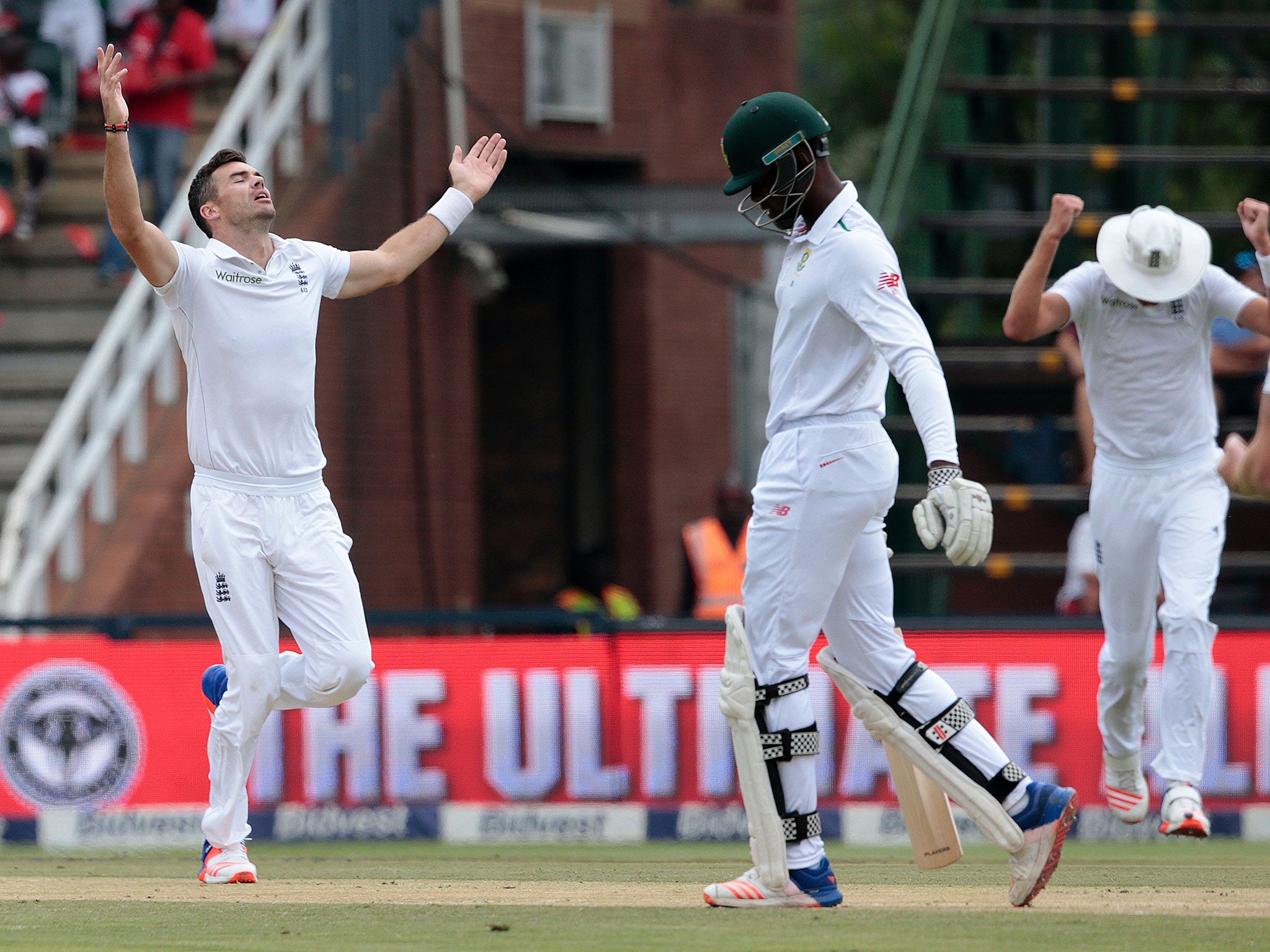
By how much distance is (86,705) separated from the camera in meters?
10.9

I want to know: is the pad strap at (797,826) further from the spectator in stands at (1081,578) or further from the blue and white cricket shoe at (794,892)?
the spectator in stands at (1081,578)

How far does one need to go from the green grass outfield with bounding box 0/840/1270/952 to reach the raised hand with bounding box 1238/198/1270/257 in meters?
2.38

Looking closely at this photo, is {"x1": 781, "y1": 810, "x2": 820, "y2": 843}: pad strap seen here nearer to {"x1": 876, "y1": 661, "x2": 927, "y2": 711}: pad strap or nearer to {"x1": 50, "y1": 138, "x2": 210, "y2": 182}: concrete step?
{"x1": 876, "y1": 661, "x2": 927, "y2": 711}: pad strap

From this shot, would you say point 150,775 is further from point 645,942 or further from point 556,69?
point 556,69

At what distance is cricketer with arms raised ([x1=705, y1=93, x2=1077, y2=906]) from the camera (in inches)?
239

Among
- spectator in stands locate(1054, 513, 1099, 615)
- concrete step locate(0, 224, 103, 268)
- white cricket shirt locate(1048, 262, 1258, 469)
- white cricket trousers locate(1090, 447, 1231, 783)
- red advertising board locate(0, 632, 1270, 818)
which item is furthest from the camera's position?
concrete step locate(0, 224, 103, 268)

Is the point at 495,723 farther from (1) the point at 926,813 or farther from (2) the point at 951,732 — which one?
(2) the point at 951,732

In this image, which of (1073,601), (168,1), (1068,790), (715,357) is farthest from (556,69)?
(1068,790)

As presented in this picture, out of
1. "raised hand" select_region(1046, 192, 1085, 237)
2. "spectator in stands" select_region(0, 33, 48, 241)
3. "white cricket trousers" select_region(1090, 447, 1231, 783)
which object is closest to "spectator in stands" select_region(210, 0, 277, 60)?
"spectator in stands" select_region(0, 33, 48, 241)

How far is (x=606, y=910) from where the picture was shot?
6.18 meters

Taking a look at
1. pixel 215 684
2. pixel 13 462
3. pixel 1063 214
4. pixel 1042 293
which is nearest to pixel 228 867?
pixel 215 684

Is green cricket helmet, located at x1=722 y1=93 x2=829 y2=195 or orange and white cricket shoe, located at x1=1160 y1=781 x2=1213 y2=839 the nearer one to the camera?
green cricket helmet, located at x1=722 y1=93 x2=829 y2=195

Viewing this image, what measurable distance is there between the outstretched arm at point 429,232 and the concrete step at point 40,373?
749cm

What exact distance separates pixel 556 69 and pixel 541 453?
175 inches
